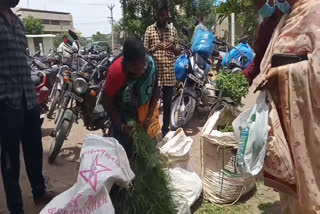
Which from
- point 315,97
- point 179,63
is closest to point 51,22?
point 179,63

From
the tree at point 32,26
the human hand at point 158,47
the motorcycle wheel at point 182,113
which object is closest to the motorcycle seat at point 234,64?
the motorcycle wheel at point 182,113

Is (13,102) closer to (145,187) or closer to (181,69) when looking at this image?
(145,187)

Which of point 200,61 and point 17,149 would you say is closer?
point 17,149

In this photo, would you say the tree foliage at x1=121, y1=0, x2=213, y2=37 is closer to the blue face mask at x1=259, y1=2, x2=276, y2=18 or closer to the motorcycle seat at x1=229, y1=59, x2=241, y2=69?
the motorcycle seat at x1=229, y1=59, x2=241, y2=69

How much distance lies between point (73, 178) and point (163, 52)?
6.59 ft

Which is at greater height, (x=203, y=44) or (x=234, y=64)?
(x=203, y=44)

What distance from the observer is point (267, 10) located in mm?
2078

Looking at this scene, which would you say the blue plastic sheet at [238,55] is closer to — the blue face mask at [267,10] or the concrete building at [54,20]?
the blue face mask at [267,10]

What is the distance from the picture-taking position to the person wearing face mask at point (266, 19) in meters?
1.95

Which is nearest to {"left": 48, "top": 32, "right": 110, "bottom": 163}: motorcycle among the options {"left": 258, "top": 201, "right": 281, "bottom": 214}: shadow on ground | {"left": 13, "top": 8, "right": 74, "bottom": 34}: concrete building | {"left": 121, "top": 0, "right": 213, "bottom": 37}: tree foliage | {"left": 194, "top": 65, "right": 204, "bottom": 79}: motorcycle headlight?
{"left": 194, "top": 65, "right": 204, "bottom": 79}: motorcycle headlight

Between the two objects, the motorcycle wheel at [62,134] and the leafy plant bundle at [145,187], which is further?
the motorcycle wheel at [62,134]

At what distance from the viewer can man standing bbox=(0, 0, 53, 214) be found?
235 cm

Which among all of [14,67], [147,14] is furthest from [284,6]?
[147,14]

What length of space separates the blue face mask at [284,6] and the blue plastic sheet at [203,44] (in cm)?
315
